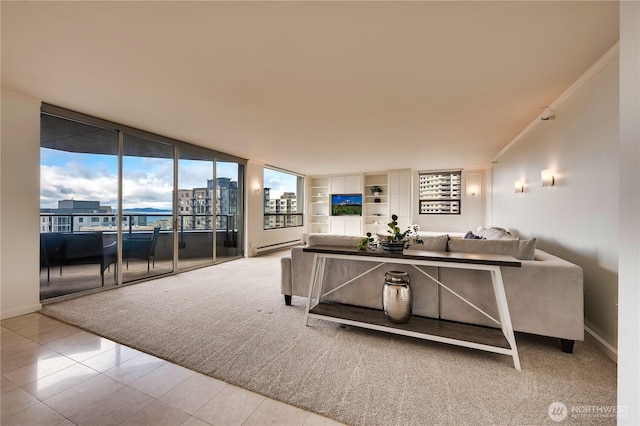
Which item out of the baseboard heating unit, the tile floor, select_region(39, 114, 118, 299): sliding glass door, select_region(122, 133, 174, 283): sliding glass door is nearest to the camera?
the tile floor

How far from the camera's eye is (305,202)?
931 cm

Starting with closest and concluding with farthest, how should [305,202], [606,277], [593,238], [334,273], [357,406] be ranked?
[357,406]
[606,277]
[593,238]
[334,273]
[305,202]

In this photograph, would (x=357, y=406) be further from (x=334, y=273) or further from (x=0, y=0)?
(x=0, y=0)

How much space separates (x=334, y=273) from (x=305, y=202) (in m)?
6.58

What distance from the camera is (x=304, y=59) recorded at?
2.22 m

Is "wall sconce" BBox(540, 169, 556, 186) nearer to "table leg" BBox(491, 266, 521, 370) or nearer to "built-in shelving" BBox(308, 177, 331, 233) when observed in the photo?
"table leg" BBox(491, 266, 521, 370)

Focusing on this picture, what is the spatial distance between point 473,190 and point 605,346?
6.17 metres

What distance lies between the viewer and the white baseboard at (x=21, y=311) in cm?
280

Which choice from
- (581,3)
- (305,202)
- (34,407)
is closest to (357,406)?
(34,407)

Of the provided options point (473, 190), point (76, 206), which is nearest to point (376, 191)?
point (473, 190)

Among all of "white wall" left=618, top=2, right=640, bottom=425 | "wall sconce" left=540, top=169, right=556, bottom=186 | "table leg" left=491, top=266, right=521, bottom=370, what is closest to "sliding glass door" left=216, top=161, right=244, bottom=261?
"table leg" left=491, top=266, right=521, bottom=370

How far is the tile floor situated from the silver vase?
3.58 ft

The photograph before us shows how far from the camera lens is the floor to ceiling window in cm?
336

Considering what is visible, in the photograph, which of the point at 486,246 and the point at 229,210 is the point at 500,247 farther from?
the point at 229,210
